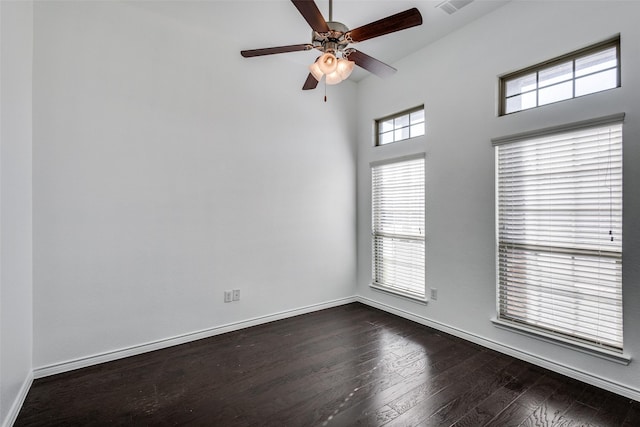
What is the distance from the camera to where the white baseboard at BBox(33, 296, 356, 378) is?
2488 millimetres

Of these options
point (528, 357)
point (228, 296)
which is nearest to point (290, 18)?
point (228, 296)

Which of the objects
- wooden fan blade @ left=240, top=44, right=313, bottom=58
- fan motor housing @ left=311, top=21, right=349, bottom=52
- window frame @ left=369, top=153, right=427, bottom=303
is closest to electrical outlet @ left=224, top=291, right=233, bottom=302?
window frame @ left=369, top=153, right=427, bottom=303

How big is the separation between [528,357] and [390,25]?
2.91 meters

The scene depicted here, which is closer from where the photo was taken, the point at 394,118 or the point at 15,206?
the point at 15,206

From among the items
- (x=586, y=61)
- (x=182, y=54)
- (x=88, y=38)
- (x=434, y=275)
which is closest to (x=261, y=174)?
(x=182, y=54)

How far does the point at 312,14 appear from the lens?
6.08 feet

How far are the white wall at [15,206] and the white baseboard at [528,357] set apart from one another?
11.6 feet

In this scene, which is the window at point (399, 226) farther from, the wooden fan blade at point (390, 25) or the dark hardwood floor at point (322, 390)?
the wooden fan blade at point (390, 25)

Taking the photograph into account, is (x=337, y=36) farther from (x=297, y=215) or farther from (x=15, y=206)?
(x=15, y=206)

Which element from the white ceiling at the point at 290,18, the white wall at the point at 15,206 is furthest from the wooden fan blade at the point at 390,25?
the white wall at the point at 15,206

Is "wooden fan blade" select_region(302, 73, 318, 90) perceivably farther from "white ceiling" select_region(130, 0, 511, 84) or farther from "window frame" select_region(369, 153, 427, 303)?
"window frame" select_region(369, 153, 427, 303)

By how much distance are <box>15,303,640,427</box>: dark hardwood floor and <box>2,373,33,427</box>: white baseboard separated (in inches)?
1.5

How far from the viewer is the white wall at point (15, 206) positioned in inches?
71.0

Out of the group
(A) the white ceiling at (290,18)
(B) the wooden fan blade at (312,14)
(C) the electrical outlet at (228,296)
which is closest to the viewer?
(B) the wooden fan blade at (312,14)
